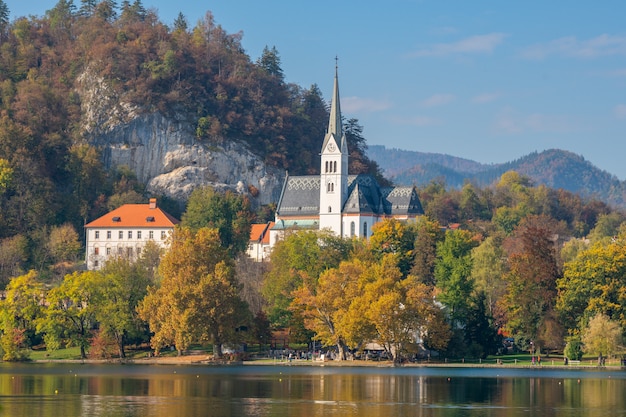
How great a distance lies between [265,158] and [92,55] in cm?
3148

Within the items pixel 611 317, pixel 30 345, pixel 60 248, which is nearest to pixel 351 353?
pixel 611 317

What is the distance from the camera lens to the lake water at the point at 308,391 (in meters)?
65.0

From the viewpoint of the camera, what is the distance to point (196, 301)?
342 feet

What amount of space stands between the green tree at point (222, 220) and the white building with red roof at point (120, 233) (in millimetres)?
4696

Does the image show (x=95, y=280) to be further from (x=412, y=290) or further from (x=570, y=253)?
(x=570, y=253)

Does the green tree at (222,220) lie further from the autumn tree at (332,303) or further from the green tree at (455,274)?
the autumn tree at (332,303)

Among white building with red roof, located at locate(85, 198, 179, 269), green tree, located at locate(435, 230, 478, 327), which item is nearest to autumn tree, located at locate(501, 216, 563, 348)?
green tree, located at locate(435, 230, 478, 327)

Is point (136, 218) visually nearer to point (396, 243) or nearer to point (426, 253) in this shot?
point (396, 243)

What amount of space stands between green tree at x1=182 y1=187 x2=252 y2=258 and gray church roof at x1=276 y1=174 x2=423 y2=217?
16.2 m

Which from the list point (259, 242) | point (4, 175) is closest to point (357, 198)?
point (259, 242)

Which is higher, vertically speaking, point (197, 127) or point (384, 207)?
point (197, 127)

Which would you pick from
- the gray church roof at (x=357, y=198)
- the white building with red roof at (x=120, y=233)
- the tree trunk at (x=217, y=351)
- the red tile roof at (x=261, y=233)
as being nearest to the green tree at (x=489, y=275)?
the tree trunk at (x=217, y=351)

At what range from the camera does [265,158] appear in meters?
196

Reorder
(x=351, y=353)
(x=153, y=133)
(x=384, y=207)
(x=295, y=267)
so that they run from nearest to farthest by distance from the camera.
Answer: (x=351, y=353) < (x=295, y=267) < (x=384, y=207) < (x=153, y=133)
